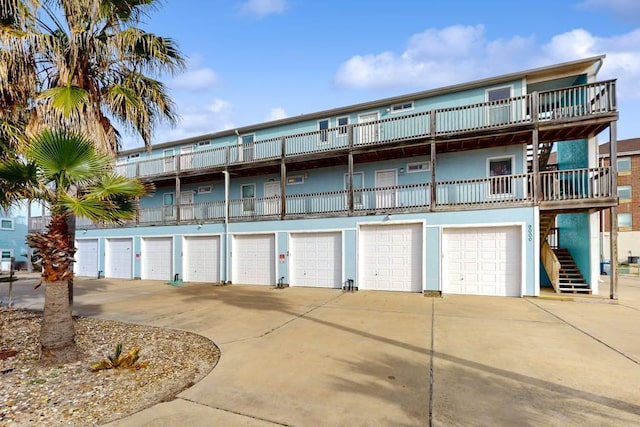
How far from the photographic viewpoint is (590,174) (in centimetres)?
1047

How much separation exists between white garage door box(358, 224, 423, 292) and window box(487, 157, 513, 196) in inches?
129

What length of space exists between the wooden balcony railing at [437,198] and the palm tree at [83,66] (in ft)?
9.67

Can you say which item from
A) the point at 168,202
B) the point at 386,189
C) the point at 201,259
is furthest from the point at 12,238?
the point at 386,189

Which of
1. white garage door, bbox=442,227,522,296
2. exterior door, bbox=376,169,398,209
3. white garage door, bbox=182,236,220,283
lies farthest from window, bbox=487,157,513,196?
white garage door, bbox=182,236,220,283

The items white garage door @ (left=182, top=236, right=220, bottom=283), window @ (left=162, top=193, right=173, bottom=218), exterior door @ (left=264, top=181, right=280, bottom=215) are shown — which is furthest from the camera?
window @ (left=162, top=193, right=173, bottom=218)

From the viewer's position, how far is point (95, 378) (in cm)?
425

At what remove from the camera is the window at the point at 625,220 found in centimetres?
2527

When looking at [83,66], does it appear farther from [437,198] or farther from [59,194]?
[437,198]

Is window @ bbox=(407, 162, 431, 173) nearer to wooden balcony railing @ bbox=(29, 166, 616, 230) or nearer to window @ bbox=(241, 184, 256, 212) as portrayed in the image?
wooden balcony railing @ bbox=(29, 166, 616, 230)

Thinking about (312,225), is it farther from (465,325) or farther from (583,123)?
(583,123)

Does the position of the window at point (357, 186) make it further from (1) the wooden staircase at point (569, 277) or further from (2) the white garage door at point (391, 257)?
(1) the wooden staircase at point (569, 277)

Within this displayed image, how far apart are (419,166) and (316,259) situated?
6.11 m

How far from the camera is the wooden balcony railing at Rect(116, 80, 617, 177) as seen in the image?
34.1 feet

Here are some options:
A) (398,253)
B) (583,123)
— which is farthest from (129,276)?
(583,123)
